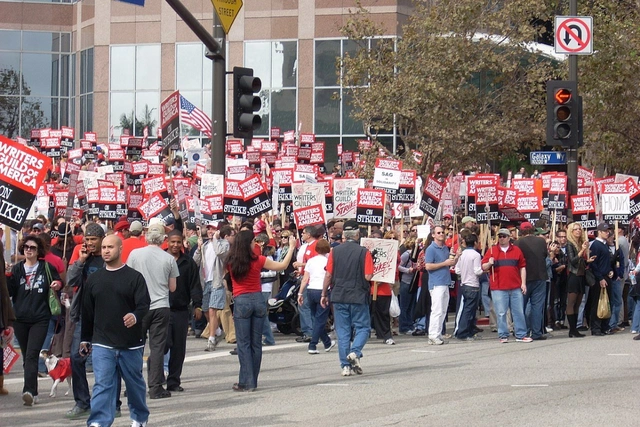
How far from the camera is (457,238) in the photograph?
812 inches

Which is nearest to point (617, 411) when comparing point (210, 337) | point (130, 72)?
point (210, 337)

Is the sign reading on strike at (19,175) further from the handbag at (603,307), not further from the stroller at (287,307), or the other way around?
the handbag at (603,307)

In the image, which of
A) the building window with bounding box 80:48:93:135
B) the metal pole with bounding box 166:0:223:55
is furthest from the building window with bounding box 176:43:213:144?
the metal pole with bounding box 166:0:223:55

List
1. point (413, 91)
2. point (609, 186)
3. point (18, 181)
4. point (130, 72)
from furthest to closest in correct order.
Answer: point (130, 72) < point (413, 91) < point (609, 186) < point (18, 181)

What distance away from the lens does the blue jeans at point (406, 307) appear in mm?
18938

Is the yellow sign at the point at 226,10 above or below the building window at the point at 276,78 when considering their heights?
below

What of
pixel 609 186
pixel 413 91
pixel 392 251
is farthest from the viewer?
pixel 413 91

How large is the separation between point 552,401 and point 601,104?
1593 centimetres

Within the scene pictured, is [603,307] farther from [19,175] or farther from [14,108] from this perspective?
[14,108]

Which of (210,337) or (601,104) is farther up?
(601,104)

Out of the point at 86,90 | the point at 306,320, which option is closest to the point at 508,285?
the point at 306,320

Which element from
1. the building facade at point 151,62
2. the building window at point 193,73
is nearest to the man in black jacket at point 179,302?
the building facade at point 151,62

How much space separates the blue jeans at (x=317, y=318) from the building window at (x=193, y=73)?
34233mm

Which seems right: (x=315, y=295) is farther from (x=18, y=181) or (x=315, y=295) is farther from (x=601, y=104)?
(x=601, y=104)
